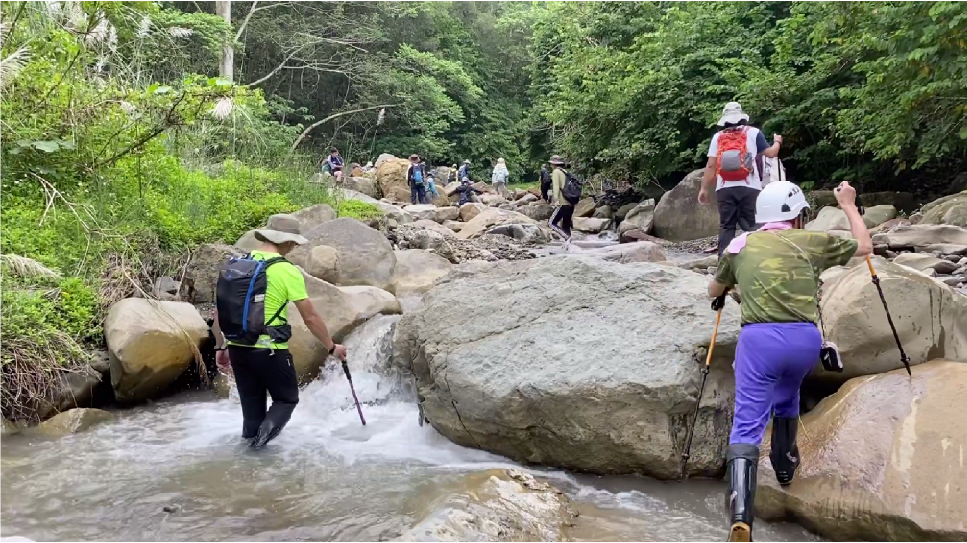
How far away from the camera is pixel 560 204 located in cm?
1390

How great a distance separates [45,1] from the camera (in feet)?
25.2

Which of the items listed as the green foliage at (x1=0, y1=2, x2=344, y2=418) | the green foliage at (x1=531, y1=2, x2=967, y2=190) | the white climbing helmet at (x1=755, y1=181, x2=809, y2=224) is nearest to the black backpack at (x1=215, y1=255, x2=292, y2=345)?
the green foliage at (x1=0, y1=2, x2=344, y2=418)

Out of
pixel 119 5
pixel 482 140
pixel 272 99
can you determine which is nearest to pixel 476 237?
pixel 119 5

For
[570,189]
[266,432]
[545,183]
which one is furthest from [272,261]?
[545,183]

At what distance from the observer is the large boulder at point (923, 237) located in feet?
26.2

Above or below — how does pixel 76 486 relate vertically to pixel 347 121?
below

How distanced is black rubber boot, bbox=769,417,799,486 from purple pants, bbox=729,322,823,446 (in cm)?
37

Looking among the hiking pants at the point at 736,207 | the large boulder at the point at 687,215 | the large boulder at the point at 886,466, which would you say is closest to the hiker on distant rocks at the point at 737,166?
the hiking pants at the point at 736,207

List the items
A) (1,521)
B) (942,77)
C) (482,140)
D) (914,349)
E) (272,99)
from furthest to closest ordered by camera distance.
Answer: (482,140) → (272,99) → (942,77) → (914,349) → (1,521)

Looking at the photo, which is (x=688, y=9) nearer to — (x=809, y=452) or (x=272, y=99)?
(x=809, y=452)

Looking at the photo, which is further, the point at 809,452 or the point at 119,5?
the point at 119,5

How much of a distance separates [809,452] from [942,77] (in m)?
6.95

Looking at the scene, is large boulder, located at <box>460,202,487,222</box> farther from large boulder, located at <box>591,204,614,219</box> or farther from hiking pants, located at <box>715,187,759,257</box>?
hiking pants, located at <box>715,187,759,257</box>

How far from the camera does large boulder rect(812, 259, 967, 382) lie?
436 centimetres
